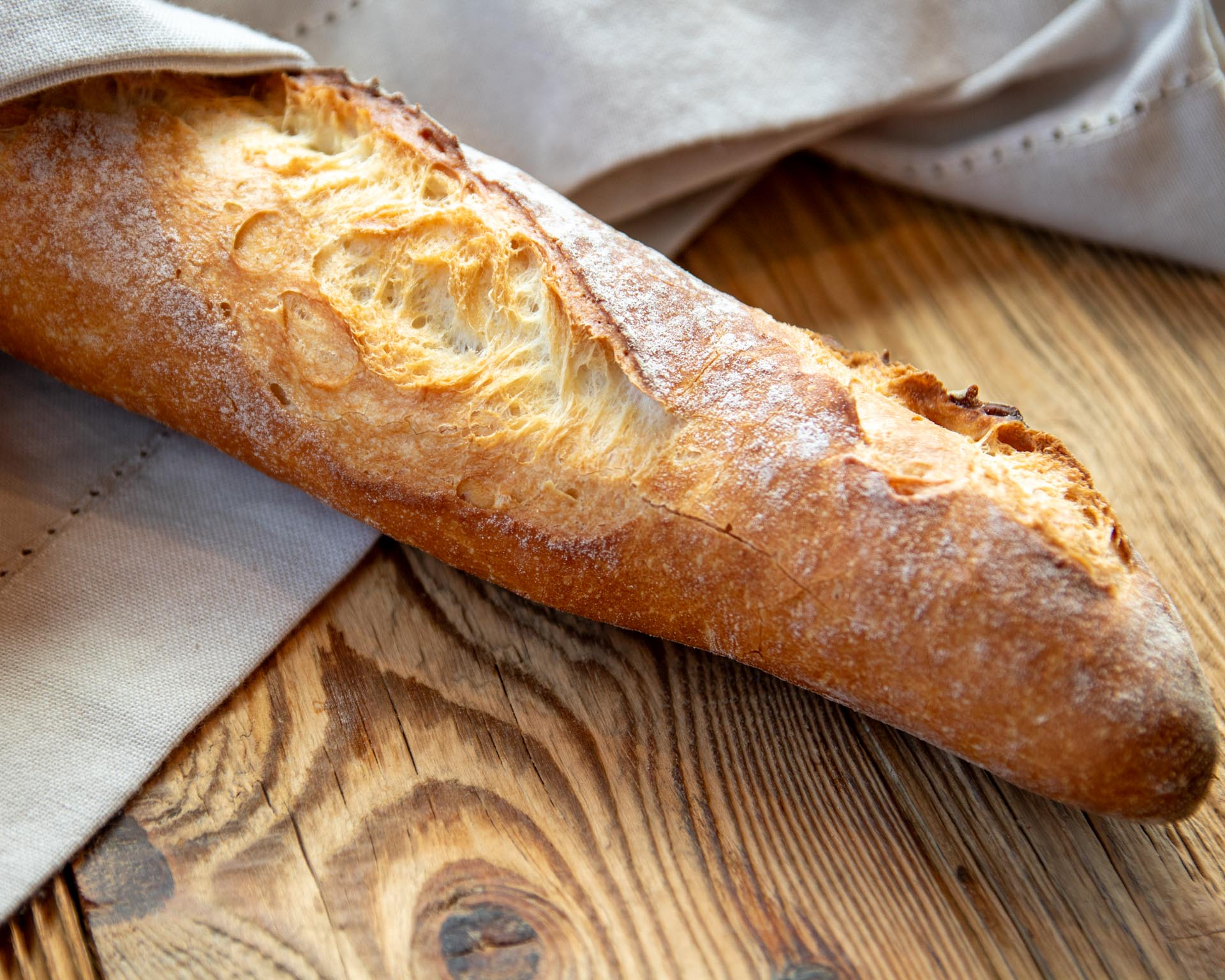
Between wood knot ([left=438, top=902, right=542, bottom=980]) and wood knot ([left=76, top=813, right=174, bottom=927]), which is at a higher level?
wood knot ([left=76, top=813, right=174, bottom=927])

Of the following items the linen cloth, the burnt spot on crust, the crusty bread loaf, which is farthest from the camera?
the linen cloth

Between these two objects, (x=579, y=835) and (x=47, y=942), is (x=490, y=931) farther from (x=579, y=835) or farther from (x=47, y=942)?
(x=47, y=942)

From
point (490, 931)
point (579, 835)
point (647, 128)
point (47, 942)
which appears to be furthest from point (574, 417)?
point (47, 942)

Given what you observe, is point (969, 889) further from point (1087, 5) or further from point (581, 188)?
point (1087, 5)

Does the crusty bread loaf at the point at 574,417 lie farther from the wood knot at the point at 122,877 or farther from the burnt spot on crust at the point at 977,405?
the wood knot at the point at 122,877

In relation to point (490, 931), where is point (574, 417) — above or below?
above

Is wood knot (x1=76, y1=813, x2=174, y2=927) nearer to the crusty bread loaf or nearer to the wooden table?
the wooden table

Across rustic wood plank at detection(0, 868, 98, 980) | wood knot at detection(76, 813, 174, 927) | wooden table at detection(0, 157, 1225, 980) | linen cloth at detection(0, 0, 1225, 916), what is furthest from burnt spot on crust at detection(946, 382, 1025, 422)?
rustic wood plank at detection(0, 868, 98, 980)

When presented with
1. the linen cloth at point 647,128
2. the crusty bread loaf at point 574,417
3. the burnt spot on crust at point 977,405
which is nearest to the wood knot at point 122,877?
the linen cloth at point 647,128
